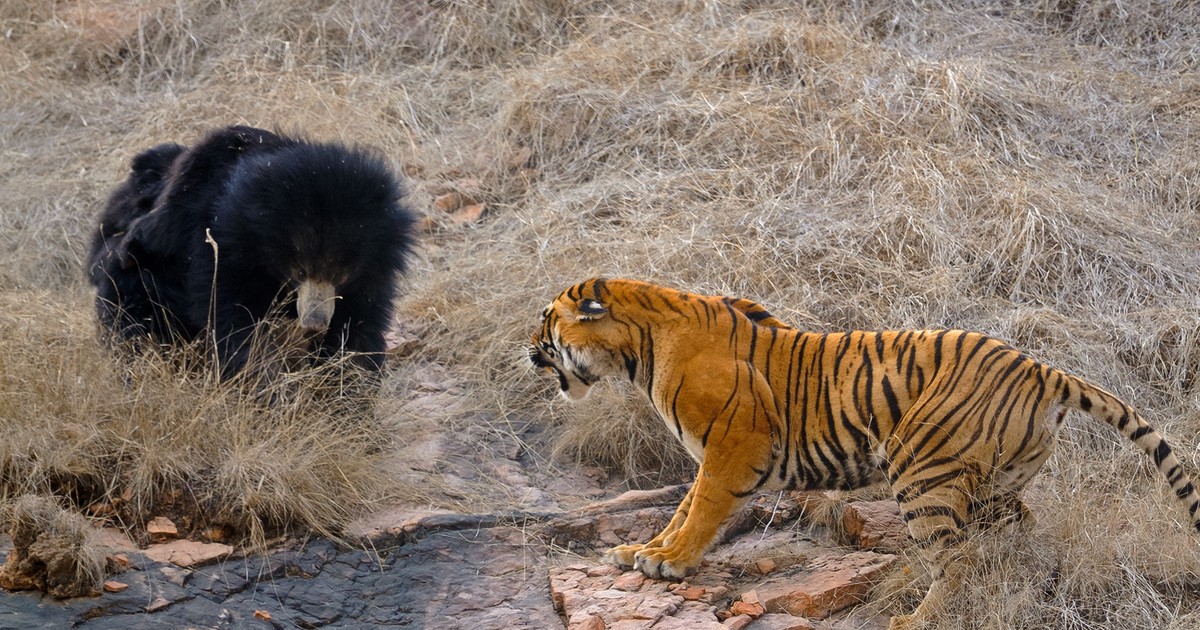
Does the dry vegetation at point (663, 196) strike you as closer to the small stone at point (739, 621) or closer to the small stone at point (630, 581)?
the small stone at point (739, 621)

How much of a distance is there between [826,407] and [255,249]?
256cm

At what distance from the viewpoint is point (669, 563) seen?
4180 mm

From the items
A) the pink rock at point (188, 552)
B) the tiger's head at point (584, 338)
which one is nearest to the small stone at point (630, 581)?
the tiger's head at point (584, 338)

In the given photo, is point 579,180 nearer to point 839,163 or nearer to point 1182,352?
point 839,163

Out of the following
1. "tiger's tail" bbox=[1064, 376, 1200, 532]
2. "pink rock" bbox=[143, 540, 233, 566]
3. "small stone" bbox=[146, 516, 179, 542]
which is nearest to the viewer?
"tiger's tail" bbox=[1064, 376, 1200, 532]

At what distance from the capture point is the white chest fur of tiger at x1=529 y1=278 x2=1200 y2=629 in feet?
12.4

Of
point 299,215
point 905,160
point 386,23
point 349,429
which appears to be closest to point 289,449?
point 349,429

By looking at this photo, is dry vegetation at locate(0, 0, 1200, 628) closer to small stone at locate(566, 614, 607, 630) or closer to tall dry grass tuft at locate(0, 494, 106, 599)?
tall dry grass tuft at locate(0, 494, 106, 599)

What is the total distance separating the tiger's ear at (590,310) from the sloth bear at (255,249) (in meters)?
1.34

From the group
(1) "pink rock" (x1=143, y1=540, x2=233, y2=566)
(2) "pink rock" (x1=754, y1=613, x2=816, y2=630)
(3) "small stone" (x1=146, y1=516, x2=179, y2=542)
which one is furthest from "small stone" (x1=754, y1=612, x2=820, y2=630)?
(3) "small stone" (x1=146, y1=516, x2=179, y2=542)

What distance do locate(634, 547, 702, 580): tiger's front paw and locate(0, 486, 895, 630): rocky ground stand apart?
1.6 inches

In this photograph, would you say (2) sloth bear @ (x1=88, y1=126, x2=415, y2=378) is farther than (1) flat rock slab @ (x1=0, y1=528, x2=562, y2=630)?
Yes

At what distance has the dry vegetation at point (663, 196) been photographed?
15.4ft

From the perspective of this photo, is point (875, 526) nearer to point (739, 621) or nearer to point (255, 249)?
point (739, 621)
